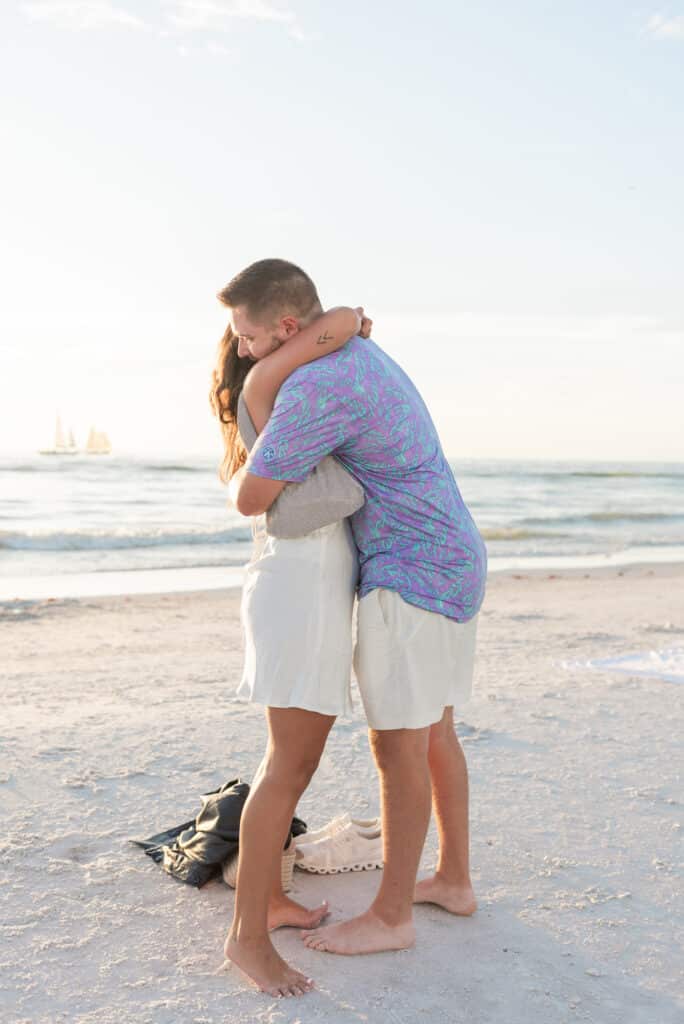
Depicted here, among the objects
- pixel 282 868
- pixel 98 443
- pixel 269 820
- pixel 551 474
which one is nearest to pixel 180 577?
pixel 282 868

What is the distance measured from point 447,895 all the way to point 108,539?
575 inches

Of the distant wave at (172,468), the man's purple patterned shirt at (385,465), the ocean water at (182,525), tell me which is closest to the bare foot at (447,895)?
the man's purple patterned shirt at (385,465)

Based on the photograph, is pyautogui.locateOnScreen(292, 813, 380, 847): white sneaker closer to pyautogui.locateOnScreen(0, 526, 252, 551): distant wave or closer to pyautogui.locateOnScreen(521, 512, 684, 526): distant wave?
pyautogui.locateOnScreen(0, 526, 252, 551): distant wave

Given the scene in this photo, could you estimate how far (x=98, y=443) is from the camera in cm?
5734

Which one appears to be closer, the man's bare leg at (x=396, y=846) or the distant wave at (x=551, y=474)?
the man's bare leg at (x=396, y=846)

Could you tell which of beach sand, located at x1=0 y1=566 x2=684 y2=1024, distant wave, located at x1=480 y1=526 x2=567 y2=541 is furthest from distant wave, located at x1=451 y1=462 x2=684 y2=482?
beach sand, located at x1=0 y1=566 x2=684 y2=1024

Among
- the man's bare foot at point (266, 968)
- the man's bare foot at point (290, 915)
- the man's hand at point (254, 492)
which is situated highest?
the man's hand at point (254, 492)

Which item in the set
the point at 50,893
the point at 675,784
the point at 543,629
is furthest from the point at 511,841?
the point at 543,629

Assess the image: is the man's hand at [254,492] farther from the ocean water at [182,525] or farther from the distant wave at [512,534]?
the distant wave at [512,534]

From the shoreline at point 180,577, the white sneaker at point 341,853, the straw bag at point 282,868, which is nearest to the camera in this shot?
the straw bag at point 282,868

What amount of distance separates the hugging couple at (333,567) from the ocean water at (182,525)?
28.5ft

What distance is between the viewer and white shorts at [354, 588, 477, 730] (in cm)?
285

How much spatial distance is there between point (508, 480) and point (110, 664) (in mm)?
33946

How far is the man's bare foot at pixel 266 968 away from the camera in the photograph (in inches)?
108
